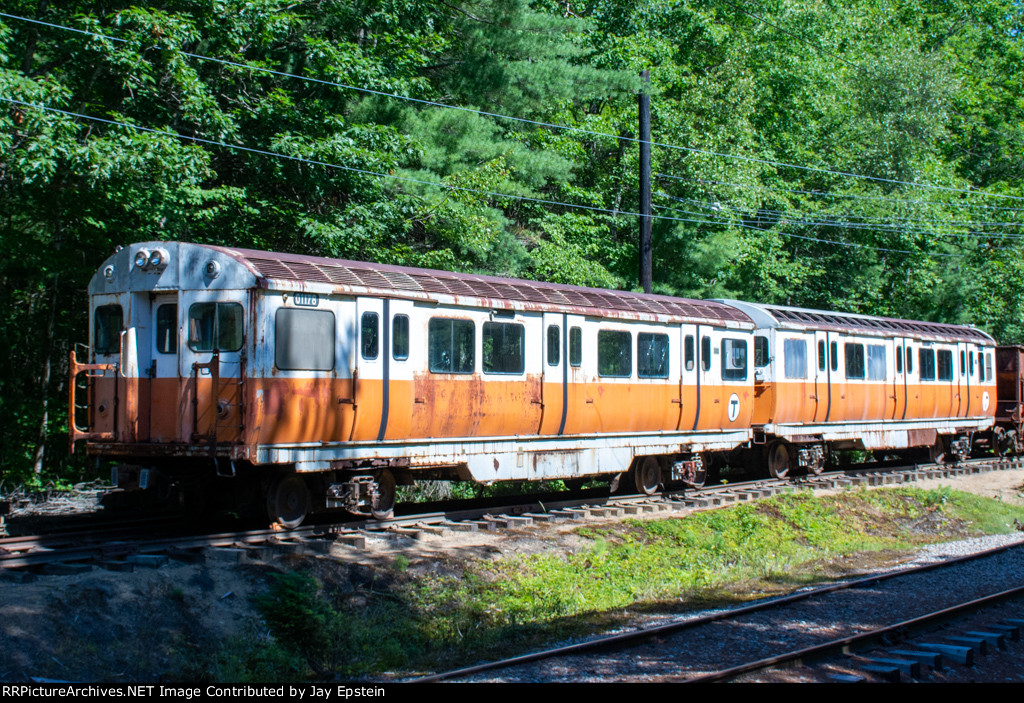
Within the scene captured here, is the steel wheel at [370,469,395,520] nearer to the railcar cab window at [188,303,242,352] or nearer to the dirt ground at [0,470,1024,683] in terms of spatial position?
the dirt ground at [0,470,1024,683]

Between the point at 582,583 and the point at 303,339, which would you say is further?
the point at 303,339

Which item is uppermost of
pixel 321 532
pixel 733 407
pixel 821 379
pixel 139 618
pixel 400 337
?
pixel 400 337

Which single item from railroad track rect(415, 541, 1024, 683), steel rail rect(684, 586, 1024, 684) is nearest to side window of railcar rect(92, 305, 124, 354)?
railroad track rect(415, 541, 1024, 683)

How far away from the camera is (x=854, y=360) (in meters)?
21.5

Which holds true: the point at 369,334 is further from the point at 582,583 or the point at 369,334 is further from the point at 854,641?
the point at 854,641

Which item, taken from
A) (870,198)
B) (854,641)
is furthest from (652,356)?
(870,198)

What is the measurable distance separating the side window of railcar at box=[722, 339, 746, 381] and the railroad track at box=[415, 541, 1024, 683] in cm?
739

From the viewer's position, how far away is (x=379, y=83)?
1728 cm

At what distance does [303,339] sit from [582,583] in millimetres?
4391

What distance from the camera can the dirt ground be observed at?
292 inches

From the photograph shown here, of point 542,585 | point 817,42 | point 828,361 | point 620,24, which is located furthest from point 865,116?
point 542,585

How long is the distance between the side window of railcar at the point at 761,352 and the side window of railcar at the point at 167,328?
12039 mm

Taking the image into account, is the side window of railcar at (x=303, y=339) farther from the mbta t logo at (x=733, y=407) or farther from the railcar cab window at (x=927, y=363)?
the railcar cab window at (x=927, y=363)

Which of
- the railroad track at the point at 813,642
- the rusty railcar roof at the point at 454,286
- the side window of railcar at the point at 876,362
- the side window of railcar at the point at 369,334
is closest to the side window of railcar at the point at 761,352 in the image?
the rusty railcar roof at the point at 454,286
